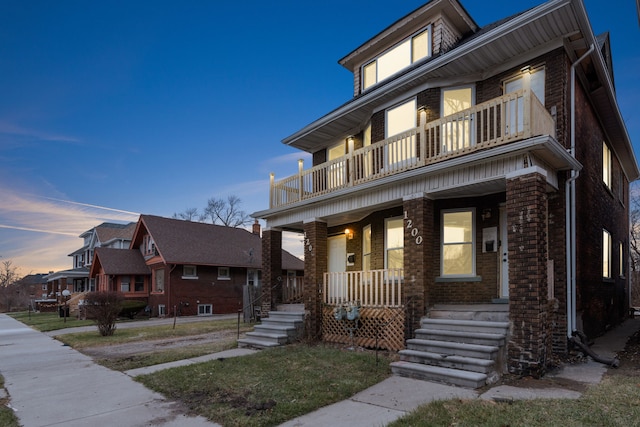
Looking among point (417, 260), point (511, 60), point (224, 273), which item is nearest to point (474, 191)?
point (417, 260)

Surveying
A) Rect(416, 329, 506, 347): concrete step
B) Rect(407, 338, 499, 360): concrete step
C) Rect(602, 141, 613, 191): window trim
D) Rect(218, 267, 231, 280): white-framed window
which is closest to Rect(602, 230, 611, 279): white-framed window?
Rect(602, 141, 613, 191): window trim

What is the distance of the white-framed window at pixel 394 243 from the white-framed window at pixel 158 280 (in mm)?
17853

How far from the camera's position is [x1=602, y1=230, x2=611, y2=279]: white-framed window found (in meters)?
11.8

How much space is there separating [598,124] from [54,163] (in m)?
26.6

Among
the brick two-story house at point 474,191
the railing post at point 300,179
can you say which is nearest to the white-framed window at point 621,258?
the brick two-story house at point 474,191

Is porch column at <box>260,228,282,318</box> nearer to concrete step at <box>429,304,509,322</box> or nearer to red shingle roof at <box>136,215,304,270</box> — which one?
concrete step at <box>429,304,509,322</box>

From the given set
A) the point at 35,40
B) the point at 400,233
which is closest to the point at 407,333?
the point at 400,233

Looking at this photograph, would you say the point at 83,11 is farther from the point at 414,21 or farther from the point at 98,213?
the point at 98,213

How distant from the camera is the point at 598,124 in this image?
1191 cm

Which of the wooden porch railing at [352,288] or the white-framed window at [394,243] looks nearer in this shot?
the wooden porch railing at [352,288]

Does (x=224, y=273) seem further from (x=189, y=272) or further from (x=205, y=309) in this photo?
(x=205, y=309)

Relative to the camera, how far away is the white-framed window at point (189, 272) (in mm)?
24203

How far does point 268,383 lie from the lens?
6645 mm

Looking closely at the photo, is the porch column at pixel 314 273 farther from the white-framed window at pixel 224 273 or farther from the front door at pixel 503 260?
the white-framed window at pixel 224 273
